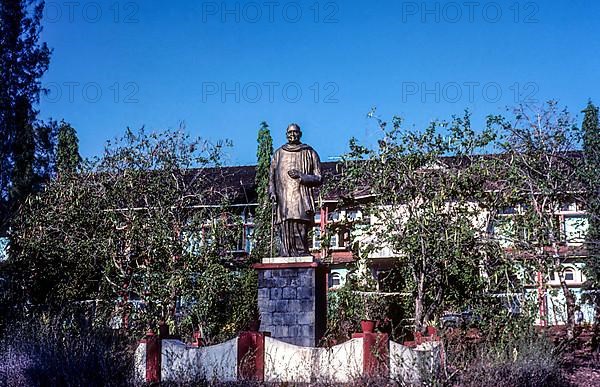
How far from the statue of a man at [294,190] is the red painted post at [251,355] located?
199 cm

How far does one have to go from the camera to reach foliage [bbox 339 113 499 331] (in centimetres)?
1577

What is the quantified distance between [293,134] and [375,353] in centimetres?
446

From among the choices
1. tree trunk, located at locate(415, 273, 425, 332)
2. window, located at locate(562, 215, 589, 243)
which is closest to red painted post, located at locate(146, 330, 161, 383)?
tree trunk, located at locate(415, 273, 425, 332)

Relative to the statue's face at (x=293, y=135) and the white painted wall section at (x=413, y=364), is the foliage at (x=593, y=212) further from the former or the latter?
the statue's face at (x=293, y=135)

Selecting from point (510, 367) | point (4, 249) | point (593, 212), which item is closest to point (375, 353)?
point (510, 367)

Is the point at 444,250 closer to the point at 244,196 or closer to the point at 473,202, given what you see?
the point at 473,202

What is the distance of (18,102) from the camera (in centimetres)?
1400

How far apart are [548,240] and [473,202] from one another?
6.00 ft

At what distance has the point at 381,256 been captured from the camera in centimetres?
2345

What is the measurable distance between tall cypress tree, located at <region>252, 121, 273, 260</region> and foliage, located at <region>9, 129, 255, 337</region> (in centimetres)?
234

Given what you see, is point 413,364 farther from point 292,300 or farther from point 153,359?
point 153,359

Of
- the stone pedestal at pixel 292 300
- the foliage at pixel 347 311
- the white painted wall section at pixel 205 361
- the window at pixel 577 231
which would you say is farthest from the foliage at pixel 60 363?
the window at pixel 577 231

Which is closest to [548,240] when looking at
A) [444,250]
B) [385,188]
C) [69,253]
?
[444,250]

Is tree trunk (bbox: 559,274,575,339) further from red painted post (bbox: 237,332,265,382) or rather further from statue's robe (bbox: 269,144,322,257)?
red painted post (bbox: 237,332,265,382)
